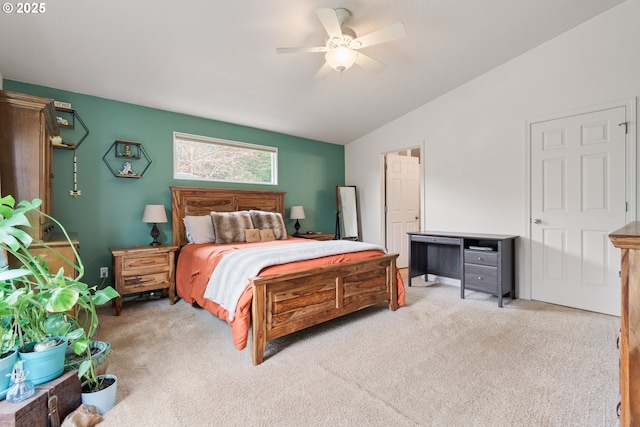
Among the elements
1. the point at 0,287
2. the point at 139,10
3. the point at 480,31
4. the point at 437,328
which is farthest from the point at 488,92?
the point at 0,287

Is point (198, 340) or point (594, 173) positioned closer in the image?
point (198, 340)

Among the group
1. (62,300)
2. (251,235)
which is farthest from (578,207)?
(62,300)

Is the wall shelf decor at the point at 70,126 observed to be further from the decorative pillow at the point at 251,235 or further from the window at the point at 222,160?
the decorative pillow at the point at 251,235

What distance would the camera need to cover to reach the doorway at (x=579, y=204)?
9.63 feet

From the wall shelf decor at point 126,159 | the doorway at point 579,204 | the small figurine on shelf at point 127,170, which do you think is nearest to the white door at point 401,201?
the doorway at point 579,204

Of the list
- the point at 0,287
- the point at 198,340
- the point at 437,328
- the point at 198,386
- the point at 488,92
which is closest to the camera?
the point at 0,287

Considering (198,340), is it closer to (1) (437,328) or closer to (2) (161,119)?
(1) (437,328)

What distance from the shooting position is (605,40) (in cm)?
295

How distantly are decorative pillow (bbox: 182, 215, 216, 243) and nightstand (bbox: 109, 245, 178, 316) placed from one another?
0.26 metres

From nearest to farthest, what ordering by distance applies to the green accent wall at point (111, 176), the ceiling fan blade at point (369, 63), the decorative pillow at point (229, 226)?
the ceiling fan blade at point (369, 63), the green accent wall at point (111, 176), the decorative pillow at point (229, 226)

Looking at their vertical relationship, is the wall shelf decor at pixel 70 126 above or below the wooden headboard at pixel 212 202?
above

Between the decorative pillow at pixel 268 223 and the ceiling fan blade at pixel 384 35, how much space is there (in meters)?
2.37

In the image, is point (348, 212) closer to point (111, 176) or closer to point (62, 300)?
point (111, 176)

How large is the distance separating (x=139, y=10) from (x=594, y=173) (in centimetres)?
437
